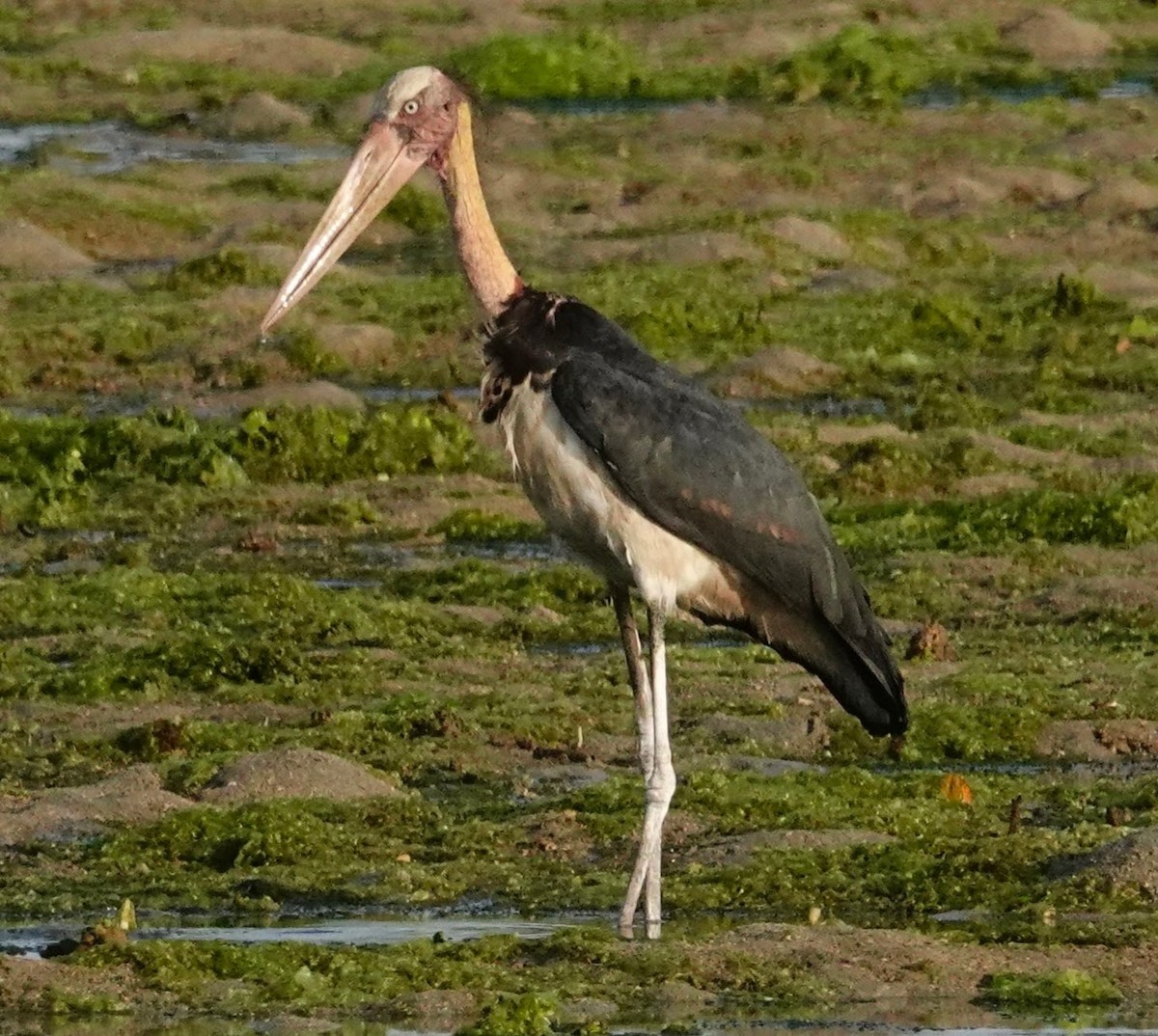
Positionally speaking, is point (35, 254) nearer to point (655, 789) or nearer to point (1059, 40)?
point (655, 789)

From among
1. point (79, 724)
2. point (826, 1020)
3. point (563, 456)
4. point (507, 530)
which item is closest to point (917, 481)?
point (507, 530)

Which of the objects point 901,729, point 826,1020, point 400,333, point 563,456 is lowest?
point 826,1020

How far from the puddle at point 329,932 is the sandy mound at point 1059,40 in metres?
24.7

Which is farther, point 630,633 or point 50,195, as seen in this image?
point 50,195

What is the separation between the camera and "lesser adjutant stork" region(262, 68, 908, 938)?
8.37 m

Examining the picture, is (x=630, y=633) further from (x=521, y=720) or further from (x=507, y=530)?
(x=507, y=530)

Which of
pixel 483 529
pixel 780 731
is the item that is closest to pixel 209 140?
pixel 483 529

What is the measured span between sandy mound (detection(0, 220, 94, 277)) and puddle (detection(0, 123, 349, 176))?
12.2 ft

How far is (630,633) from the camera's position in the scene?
8719 millimetres

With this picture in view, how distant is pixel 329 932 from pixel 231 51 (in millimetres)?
23831

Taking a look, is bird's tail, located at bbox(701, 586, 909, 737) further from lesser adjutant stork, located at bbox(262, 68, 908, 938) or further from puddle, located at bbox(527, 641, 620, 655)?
puddle, located at bbox(527, 641, 620, 655)

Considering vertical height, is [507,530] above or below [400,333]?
below

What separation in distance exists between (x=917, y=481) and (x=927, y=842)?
18.7 ft

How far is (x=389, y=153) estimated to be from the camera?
9.15 meters
